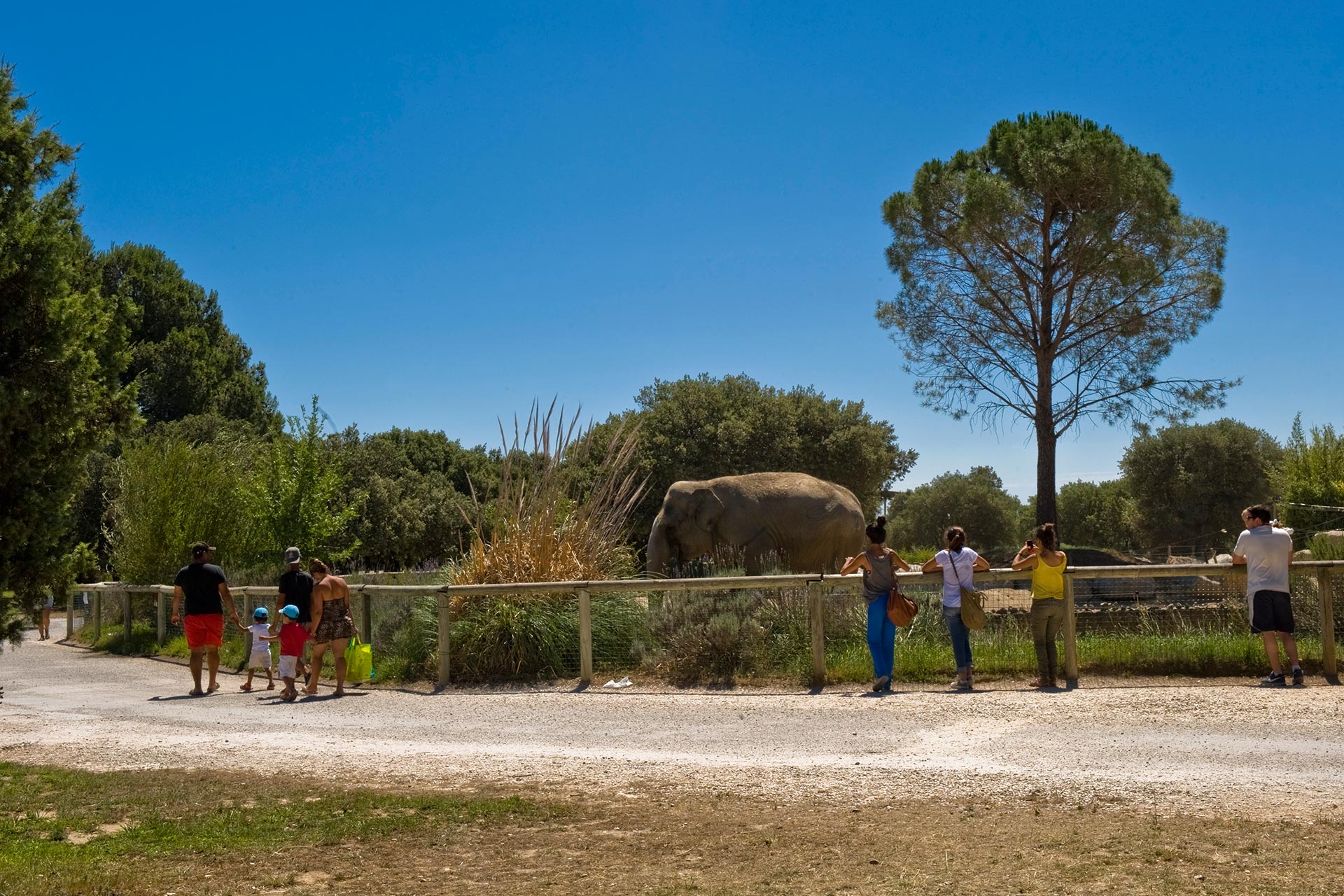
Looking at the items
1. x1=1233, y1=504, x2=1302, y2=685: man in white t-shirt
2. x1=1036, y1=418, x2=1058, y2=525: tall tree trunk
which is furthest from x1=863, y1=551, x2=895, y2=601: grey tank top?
x1=1036, y1=418, x2=1058, y2=525: tall tree trunk

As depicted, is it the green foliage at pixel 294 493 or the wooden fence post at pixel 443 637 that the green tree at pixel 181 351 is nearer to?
the green foliage at pixel 294 493

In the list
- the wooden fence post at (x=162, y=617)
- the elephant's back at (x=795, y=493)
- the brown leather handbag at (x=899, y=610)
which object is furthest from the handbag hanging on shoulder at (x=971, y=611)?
the wooden fence post at (x=162, y=617)

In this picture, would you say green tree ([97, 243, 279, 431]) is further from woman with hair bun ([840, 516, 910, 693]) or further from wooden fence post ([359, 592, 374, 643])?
woman with hair bun ([840, 516, 910, 693])

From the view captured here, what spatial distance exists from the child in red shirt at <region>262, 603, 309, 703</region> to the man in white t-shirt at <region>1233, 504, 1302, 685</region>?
9592 millimetres

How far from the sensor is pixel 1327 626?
36.0 feet

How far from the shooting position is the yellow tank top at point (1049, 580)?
11.3 m

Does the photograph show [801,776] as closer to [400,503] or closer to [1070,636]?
[1070,636]

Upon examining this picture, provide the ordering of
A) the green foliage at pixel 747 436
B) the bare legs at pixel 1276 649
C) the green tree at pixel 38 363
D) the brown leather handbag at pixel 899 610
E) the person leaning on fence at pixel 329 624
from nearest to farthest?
the green tree at pixel 38 363 < the bare legs at pixel 1276 649 < the brown leather handbag at pixel 899 610 < the person leaning on fence at pixel 329 624 < the green foliage at pixel 747 436

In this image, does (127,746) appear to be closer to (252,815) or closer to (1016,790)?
(252,815)

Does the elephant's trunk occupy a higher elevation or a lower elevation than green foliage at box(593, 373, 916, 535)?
lower

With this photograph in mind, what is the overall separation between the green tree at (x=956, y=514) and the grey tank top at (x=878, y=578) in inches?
2251

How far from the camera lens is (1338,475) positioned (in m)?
29.6

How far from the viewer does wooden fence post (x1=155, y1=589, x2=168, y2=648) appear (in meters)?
18.8

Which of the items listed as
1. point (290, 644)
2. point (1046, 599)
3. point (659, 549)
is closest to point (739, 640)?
point (1046, 599)
